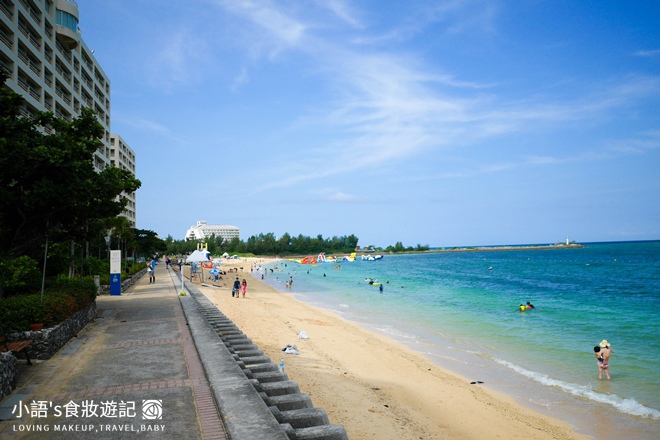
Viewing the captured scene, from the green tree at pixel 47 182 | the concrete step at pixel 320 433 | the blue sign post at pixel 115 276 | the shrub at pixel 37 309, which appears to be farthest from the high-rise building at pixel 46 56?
the concrete step at pixel 320 433

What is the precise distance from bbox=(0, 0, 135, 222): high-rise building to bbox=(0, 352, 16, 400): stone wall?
23886 mm

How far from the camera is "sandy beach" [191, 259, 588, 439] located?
9758 millimetres

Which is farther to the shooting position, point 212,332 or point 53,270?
point 53,270

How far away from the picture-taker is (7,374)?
23.4 ft

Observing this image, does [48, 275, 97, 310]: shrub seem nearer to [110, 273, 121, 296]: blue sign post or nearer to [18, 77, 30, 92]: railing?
[110, 273, 121, 296]: blue sign post

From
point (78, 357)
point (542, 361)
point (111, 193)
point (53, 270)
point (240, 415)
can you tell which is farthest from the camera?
point (53, 270)

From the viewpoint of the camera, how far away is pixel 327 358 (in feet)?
51.1

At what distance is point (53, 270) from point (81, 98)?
32402 millimetres

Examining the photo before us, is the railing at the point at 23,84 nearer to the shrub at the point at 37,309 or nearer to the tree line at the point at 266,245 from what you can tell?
the shrub at the point at 37,309

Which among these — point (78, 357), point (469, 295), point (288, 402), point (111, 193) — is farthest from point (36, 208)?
point (469, 295)

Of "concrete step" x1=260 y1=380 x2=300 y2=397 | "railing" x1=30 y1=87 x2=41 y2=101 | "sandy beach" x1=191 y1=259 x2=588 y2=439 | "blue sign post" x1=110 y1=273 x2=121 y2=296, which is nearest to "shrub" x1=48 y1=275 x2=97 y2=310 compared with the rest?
"sandy beach" x1=191 y1=259 x2=588 y2=439

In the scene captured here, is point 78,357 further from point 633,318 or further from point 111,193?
point 633,318

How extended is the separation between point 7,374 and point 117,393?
1.96 meters

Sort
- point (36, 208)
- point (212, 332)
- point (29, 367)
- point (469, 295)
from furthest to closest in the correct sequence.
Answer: point (469, 295), point (36, 208), point (212, 332), point (29, 367)
